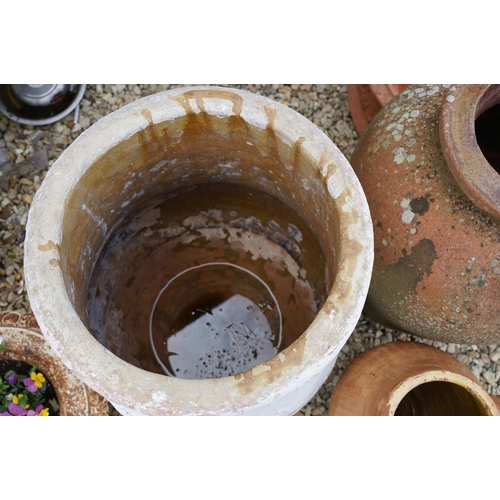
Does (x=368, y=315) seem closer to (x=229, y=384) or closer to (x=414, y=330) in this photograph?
(x=414, y=330)

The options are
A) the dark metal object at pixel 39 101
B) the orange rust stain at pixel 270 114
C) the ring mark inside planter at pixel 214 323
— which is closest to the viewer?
the orange rust stain at pixel 270 114

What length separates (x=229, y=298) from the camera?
2.08 meters

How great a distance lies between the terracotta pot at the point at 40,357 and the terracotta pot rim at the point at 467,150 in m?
1.37

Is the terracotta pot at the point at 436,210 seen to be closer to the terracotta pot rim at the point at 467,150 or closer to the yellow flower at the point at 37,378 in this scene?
the terracotta pot rim at the point at 467,150

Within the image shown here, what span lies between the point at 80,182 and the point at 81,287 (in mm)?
321

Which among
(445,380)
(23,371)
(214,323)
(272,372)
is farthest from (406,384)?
(23,371)

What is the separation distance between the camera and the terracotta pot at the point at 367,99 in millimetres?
A: 2205

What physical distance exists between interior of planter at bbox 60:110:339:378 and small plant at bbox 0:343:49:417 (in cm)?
38

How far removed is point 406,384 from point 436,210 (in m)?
0.55

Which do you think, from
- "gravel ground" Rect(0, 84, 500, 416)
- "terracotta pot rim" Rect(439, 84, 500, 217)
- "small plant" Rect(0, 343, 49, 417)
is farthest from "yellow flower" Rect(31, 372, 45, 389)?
"terracotta pot rim" Rect(439, 84, 500, 217)

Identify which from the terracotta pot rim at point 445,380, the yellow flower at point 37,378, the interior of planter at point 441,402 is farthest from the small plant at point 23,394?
the interior of planter at point 441,402

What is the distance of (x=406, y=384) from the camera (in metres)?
1.58

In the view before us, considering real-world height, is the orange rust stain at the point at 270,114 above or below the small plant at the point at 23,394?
above

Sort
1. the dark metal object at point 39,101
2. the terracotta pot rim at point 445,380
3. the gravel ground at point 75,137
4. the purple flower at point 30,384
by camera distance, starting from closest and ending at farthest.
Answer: the terracotta pot rim at point 445,380 → the purple flower at point 30,384 → the gravel ground at point 75,137 → the dark metal object at point 39,101
